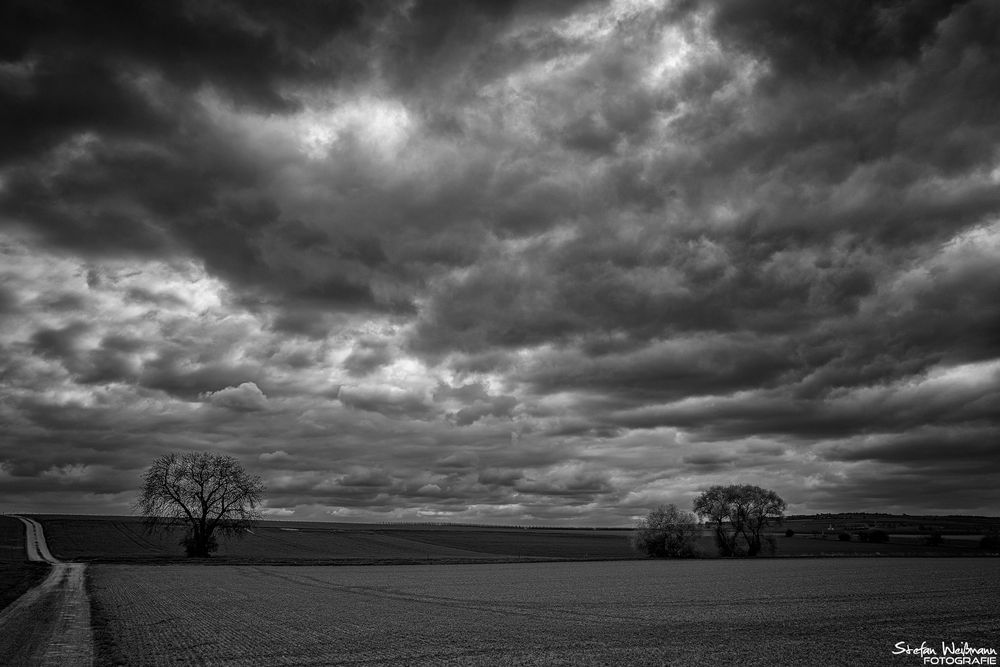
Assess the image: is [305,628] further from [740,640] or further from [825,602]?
[825,602]

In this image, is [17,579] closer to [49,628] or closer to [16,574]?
[16,574]

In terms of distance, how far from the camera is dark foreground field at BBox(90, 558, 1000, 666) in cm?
2030

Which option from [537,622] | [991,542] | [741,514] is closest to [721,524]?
[741,514]

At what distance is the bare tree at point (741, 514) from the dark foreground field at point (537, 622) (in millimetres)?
68146

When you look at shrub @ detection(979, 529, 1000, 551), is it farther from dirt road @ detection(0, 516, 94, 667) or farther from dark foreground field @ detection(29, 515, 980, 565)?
dirt road @ detection(0, 516, 94, 667)

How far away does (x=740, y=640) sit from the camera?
75.2 ft

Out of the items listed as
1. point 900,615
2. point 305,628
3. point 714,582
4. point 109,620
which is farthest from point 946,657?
point 714,582

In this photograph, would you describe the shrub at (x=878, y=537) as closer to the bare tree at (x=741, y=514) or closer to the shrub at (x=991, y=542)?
the shrub at (x=991, y=542)

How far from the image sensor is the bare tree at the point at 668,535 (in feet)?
360

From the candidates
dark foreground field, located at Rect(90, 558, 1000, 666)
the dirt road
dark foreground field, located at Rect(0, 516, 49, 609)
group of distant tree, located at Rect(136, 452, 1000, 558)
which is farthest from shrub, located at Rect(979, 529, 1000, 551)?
dark foreground field, located at Rect(0, 516, 49, 609)

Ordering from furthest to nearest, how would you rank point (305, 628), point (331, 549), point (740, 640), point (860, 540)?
point (860, 540) < point (331, 549) < point (305, 628) < point (740, 640)

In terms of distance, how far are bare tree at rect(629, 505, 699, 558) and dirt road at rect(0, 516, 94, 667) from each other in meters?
87.8

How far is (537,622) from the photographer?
28.4 meters

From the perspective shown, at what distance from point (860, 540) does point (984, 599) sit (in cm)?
13754
